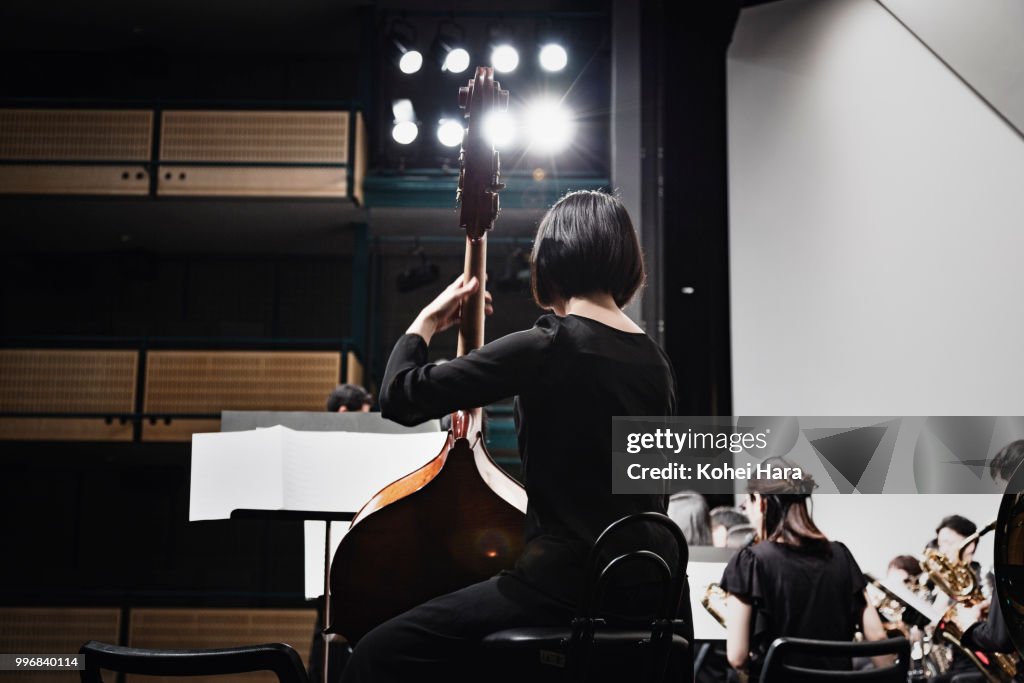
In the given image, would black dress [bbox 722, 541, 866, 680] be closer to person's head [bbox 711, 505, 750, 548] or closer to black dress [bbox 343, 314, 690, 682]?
black dress [bbox 343, 314, 690, 682]

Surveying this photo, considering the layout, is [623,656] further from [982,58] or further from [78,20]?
[78,20]

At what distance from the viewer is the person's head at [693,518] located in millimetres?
5023

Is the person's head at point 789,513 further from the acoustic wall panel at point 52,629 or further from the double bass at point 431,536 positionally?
the acoustic wall panel at point 52,629

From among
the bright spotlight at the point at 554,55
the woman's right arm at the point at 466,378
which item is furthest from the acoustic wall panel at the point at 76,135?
the woman's right arm at the point at 466,378

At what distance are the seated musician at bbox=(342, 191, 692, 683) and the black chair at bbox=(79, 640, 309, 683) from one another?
17cm

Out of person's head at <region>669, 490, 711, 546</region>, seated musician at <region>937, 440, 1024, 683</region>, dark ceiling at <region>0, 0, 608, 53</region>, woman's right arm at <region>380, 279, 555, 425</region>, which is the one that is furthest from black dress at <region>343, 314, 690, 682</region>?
dark ceiling at <region>0, 0, 608, 53</region>

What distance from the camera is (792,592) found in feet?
10.3

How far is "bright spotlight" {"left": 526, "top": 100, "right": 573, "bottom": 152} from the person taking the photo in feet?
30.7

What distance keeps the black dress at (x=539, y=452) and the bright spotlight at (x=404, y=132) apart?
7723mm

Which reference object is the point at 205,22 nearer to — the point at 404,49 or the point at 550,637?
the point at 404,49

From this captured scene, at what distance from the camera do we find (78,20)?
33.8 feet

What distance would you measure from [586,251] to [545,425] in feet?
1.12

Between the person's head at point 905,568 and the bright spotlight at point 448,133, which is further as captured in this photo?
the bright spotlight at point 448,133

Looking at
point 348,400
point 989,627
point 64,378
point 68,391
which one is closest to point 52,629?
point 68,391
